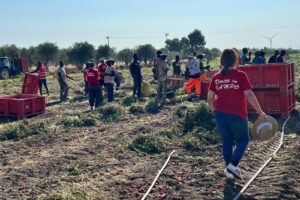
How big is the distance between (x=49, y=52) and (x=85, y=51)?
590cm

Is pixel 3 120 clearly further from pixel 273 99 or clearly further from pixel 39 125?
pixel 273 99

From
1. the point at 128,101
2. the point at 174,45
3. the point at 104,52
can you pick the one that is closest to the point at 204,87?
the point at 128,101

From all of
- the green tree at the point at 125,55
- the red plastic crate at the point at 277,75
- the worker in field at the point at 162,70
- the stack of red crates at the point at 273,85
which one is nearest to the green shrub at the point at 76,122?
the worker in field at the point at 162,70

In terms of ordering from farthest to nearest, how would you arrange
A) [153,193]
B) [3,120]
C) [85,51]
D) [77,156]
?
[85,51] → [3,120] → [77,156] → [153,193]

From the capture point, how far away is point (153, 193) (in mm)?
6879

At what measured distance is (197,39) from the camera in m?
72.9

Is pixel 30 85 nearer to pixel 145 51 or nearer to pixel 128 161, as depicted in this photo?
pixel 128 161

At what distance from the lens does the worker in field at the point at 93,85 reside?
53.0ft

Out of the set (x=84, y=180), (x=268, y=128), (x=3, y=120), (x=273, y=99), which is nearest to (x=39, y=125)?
(x=3, y=120)

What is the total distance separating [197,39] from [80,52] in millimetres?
19341

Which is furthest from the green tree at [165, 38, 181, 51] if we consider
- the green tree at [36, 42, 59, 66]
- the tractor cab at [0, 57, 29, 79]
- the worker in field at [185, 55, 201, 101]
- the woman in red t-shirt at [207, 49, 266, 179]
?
the woman in red t-shirt at [207, 49, 266, 179]

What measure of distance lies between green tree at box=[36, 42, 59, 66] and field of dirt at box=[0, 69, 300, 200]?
180 feet

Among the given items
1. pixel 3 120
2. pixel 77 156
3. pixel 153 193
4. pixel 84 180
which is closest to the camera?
pixel 153 193

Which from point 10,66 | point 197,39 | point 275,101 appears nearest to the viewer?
point 275,101
